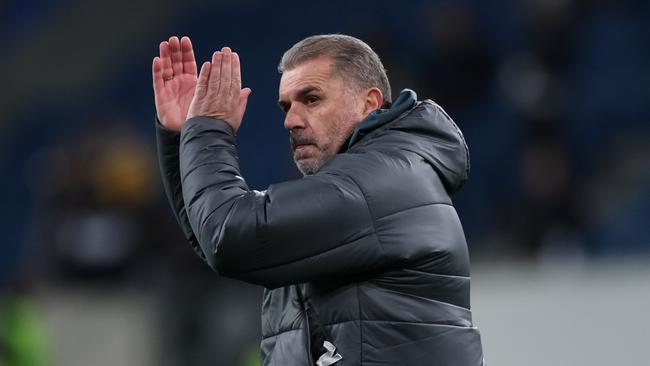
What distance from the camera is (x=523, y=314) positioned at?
21.1 ft

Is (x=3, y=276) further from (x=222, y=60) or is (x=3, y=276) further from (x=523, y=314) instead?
(x=222, y=60)

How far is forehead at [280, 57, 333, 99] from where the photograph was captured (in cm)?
309

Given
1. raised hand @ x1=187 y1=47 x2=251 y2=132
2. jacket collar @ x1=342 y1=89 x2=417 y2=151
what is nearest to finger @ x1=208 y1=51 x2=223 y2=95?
raised hand @ x1=187 y1=47 x2=251 y2=132

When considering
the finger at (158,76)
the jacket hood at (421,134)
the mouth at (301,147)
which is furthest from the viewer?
the finger at (158,76)

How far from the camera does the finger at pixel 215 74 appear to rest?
3.02 m

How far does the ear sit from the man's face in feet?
0.16

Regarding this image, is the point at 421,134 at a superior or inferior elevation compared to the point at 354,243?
superior

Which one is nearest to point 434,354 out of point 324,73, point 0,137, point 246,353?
point 324,73

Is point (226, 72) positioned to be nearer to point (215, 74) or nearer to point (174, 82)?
point (215, 74)

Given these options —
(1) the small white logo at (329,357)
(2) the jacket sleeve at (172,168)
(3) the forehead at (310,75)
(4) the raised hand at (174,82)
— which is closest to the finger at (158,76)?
(4) the raised hand at (174,82)

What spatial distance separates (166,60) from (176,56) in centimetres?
3

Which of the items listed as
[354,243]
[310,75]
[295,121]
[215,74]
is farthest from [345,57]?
[354,243]

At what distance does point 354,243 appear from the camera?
2.79m

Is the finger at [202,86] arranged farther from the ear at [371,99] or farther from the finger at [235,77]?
the ear at [371,99]
